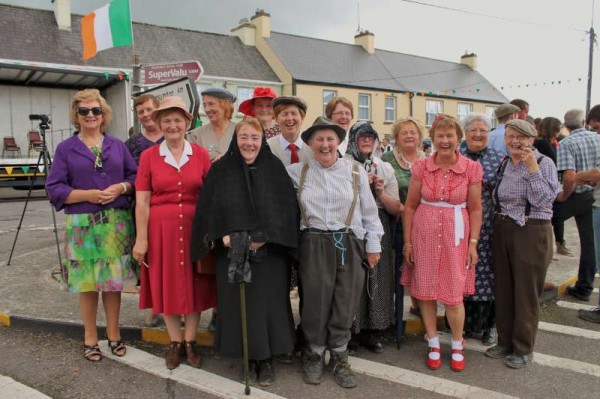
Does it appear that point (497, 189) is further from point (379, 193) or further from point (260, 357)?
point (260, 357)

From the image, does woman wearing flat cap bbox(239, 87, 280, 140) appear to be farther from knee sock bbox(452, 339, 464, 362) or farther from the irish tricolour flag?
the irish tricolour flag

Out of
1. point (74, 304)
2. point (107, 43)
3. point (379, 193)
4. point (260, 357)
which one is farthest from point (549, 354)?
point (107, 43)

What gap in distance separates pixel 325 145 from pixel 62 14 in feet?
66.0

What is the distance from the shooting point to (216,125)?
4.25 meters

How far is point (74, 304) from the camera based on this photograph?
4.93 meters

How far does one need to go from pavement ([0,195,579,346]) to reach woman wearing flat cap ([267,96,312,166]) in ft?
5.29

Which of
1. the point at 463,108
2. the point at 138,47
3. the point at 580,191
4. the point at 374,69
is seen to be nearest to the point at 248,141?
the point at 580,191

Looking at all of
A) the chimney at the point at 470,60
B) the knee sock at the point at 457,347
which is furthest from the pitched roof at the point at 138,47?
the knee sock at the point at 457,347

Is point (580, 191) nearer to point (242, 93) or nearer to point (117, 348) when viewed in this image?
point (117, 348)

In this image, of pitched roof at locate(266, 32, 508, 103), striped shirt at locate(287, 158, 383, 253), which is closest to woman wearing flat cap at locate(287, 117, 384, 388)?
striped shirt at locate(287, 158, 383, 253)

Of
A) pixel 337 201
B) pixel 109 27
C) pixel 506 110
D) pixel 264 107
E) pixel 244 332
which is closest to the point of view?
pixel 244 332

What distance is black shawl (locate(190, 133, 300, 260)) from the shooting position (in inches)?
129

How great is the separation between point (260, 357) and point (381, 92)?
83.2ft

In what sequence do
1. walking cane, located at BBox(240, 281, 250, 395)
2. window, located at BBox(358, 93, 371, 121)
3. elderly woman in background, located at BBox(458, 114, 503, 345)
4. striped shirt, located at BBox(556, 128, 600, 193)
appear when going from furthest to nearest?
window, located at BBox(358, 93, 371, 121) < striped shirt, located at BBox(556, 128, 600, 193) < elderly woman in background, located at BBox(458, 114, 503, 345) < walking cane, located at BBox(240, 281, 250, 395)
